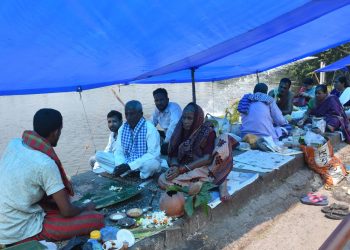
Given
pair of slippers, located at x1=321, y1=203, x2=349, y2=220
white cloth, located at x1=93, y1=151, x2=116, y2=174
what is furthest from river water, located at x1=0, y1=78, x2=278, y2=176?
pair of slippers, located at x1=321, y1=203, x2=349, y2=220

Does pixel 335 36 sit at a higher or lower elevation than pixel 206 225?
higher

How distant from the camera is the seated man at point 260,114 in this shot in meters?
5.62

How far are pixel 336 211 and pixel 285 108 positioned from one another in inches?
143

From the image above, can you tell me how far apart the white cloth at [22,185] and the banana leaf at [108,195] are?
928 mm

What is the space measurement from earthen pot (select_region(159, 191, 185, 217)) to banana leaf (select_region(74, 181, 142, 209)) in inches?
22.8

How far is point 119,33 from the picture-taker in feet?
9.19

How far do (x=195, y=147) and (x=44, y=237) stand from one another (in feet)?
5.95

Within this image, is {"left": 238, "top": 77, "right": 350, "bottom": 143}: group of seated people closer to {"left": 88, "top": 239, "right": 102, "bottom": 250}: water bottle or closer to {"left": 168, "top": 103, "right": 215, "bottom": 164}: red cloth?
{"left": 168, "top": 103, "right": 215, "bottom": 164}: red cloth

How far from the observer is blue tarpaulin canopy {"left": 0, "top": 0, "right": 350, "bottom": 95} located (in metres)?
2.46

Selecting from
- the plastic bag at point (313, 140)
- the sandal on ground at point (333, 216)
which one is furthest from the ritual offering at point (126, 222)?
the plastic bag at point (313, 140)

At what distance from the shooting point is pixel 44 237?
107 inches

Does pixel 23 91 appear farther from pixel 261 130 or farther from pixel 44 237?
pixel 261 130

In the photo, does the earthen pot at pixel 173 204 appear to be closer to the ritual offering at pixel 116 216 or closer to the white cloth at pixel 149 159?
the ritual offering at pixel 116 216

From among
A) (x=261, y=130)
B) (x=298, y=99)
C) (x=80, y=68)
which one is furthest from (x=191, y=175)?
(x=298, y=99)
